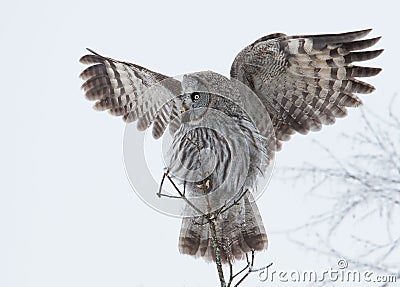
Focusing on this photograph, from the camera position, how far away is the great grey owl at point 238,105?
2.07 meters

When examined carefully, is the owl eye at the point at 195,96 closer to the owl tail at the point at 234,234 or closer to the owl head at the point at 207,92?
the owl head at the point at 207,92

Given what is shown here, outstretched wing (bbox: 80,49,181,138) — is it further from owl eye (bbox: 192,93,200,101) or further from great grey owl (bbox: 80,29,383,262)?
owl eye (bbox: 192,93,200,101)

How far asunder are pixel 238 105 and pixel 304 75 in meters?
0.41

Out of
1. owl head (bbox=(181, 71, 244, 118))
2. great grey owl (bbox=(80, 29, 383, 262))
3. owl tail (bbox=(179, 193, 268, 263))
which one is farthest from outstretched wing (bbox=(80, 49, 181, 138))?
owl tail (bbox=(179, 193, 268, 263))

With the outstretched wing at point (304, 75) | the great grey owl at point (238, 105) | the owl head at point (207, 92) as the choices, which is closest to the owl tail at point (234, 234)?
the great grey owl at point (238, 105)

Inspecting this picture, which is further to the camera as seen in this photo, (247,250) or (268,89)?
(268,89)

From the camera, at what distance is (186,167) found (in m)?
1.97

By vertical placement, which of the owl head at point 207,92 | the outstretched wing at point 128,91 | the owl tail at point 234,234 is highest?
the outstretched wing at point 128,91

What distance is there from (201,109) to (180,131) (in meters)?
0.11

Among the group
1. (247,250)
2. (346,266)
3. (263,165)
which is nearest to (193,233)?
(247,250)

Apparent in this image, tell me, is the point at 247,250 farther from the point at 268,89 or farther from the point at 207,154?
the point at 268,89

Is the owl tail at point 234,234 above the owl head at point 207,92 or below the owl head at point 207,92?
below

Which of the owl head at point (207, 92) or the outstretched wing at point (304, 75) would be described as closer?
the owl head at point (207, 92)

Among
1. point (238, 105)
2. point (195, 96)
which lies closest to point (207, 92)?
point (195, 96)
